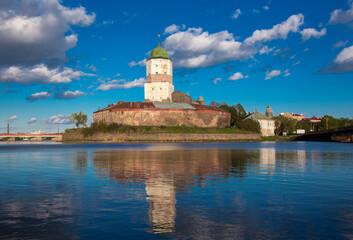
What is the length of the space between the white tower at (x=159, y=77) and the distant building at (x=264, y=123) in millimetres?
29723

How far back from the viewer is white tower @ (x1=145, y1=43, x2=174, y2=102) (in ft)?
337

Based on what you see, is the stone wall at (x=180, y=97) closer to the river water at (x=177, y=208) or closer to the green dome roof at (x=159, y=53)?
the green dome roof at (x=159, y=53)

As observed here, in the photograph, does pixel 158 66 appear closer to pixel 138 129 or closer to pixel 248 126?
pixel 138 129

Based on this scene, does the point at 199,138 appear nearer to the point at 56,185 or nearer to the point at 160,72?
the point at 160,72

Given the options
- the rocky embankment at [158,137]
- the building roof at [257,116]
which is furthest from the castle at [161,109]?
the building roof at [257,116]

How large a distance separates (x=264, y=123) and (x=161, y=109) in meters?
38.5

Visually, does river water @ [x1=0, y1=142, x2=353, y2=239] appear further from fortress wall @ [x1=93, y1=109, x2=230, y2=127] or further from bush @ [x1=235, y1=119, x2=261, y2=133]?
bush @ [x1=235, y1=119, x2=261, y2=133]

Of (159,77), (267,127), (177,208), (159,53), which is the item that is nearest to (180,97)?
(159,77)

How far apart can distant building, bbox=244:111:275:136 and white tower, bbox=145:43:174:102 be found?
2972 centimetres

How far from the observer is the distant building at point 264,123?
111 metres

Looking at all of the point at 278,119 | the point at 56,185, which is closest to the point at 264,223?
the point at 56,185

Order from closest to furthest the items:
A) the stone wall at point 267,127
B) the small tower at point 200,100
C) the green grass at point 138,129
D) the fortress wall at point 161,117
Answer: the green grass at point 138,129 → the fortress wall at point 161,117 → the stone wall at point 267,127 → the small tower at point 200,100

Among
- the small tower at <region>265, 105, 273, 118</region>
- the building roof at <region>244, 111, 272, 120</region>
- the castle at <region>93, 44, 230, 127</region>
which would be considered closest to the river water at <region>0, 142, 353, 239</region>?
the castle at <region>93, 44, 230, 127</region>

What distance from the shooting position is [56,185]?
39.3ft
